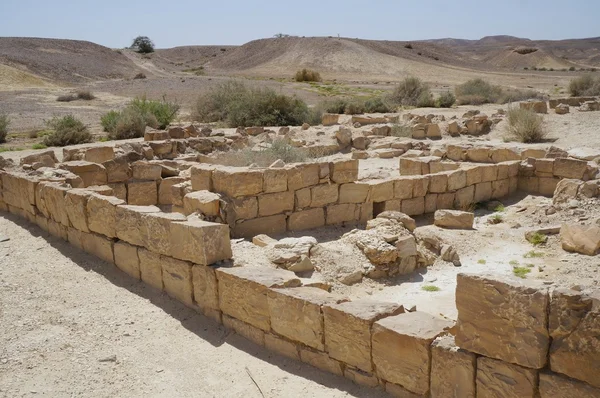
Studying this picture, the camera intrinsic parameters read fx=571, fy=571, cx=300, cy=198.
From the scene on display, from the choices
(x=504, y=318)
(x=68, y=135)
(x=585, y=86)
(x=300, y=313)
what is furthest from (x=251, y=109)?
(x=585, y=86)

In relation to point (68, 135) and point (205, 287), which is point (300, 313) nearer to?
point (205, 287)

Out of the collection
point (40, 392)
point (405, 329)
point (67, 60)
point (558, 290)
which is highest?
point (67, 60)

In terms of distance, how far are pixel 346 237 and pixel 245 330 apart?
11.6 ft

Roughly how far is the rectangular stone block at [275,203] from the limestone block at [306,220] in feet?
0.62

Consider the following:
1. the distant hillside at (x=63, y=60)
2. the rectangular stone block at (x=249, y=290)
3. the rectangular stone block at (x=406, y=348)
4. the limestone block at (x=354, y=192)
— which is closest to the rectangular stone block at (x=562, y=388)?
the rectangular stone block at (x=406, y=348)

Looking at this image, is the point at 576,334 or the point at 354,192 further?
the point at 354,192

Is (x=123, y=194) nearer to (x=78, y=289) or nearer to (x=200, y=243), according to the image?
(x=78, y=289)

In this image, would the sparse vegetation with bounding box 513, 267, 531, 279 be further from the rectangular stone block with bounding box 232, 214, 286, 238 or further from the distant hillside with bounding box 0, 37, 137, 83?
the distant hillside with bounding box 0, 37, 137, 83

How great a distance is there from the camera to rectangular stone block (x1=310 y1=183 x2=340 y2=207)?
33.4 feet

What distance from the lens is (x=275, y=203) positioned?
32.0 feet

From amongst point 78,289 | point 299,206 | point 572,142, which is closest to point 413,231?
point 299,206

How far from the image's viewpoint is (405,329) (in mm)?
4586

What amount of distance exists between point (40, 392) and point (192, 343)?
146 cm

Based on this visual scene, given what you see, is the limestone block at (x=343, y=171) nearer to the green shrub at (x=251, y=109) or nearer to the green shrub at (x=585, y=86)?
the green shrub at (x=251, y=109)
